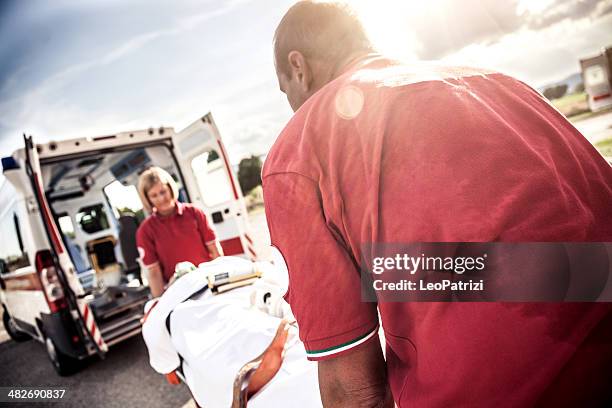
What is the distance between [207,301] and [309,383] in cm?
108

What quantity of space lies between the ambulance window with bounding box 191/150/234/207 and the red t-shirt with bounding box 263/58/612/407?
394 centimetres

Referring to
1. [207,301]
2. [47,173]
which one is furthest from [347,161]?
[47,173]

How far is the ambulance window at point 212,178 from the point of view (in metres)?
4.59

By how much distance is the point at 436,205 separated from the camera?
2.06ft

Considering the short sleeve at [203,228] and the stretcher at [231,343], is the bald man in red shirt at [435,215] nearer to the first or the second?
the stretcher at [231,343]

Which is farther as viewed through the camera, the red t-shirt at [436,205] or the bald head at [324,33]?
the bald head at [324,33]

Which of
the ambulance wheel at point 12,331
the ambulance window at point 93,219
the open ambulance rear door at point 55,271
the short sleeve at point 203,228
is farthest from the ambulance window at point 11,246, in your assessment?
the ambulance window at point 93,219

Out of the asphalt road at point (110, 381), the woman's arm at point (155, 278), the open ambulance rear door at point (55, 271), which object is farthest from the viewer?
the open ambulance rear door at point (55, 271)

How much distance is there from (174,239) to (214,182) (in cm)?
169

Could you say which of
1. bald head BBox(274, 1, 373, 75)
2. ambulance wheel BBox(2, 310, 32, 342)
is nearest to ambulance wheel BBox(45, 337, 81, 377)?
ambulance wheel BBox(2, 310, 32, 342)

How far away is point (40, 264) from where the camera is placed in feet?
12.1

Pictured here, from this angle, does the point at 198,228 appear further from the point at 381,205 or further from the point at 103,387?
the point at 381,205

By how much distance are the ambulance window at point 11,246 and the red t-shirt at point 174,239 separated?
2186mm

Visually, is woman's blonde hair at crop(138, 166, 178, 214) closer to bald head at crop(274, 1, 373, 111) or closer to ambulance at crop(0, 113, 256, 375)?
ambulance at crop(0, 113, 256, 375)
